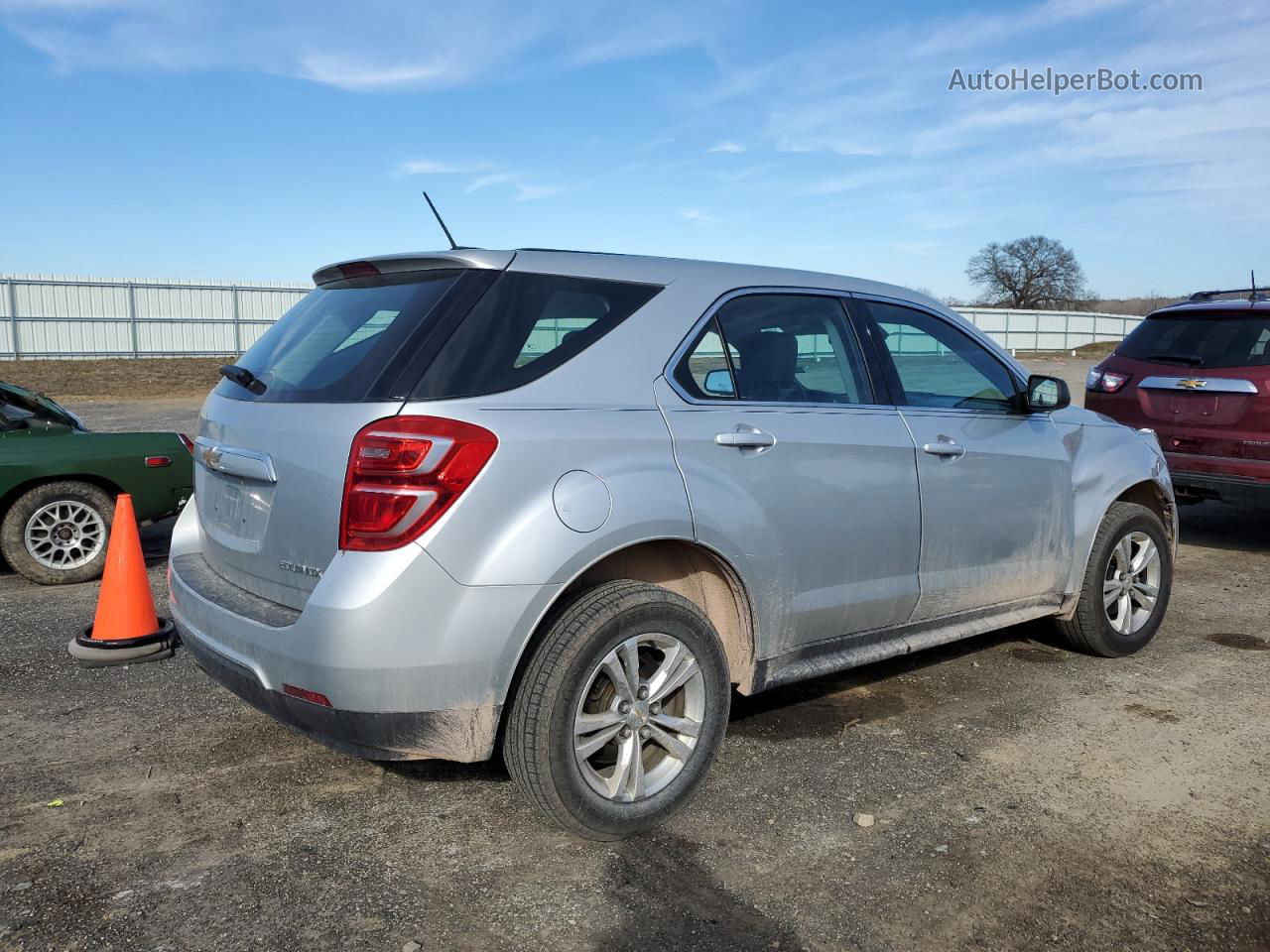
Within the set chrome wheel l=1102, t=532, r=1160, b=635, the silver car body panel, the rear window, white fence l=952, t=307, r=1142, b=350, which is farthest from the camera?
white fence l=952, t=307, r=1142, b=350

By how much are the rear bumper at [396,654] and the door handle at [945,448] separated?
5.76 feet

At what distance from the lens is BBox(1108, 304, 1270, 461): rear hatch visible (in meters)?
7.11

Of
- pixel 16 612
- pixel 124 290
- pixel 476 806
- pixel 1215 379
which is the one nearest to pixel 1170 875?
pixel 476 806

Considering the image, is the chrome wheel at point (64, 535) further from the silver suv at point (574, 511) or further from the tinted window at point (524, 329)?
the tinted window at point (524, 329)

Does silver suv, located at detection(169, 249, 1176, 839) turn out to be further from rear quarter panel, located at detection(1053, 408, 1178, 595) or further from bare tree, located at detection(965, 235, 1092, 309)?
bare tree, located at detection(965, 235, 1092, 309)

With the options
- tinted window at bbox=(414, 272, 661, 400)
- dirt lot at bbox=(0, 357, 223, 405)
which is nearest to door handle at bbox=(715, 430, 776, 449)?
tinted window at bbox=(414, 272, 661, 400)

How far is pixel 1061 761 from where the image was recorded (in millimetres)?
3951

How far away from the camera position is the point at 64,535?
675 centimetres

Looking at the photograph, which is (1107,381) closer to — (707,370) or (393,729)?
(707,370)

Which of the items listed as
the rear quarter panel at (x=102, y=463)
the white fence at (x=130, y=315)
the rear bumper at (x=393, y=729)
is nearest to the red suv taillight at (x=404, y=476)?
the rear bumper at (x=393, y=729)

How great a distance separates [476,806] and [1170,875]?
2.10 meters

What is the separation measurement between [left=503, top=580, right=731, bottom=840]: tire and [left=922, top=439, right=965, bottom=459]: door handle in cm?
124

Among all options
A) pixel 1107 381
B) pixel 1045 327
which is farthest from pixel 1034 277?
pixel 1107 381

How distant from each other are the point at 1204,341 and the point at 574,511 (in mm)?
6144
